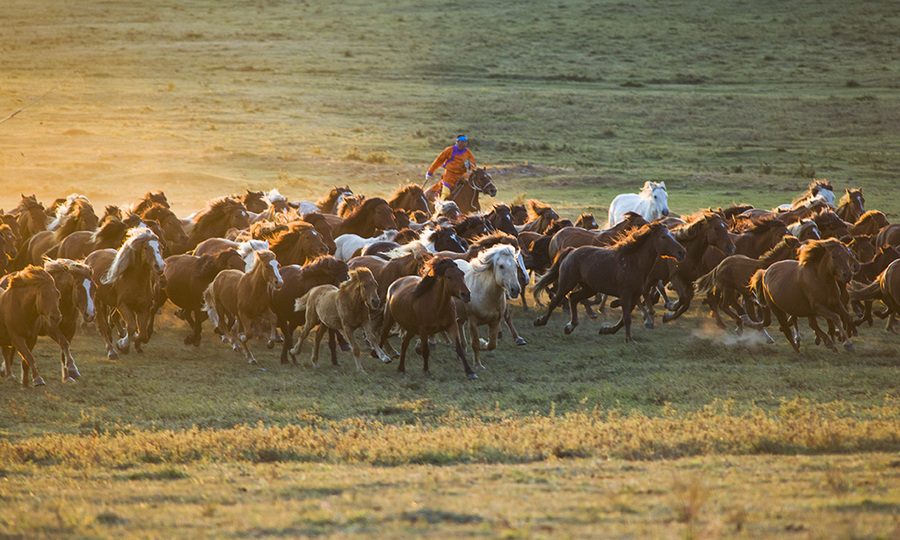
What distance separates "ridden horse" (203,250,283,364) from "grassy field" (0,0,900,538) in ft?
1.32

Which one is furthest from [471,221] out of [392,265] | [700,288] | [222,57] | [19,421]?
[222,57]

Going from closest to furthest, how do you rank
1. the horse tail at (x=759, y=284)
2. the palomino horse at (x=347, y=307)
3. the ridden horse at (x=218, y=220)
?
the palomino horse at (x=347, y=307)
the horse tail at (x=759, y=284)
the ridden horse at (x=218, y=220)

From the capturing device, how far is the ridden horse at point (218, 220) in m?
16.6

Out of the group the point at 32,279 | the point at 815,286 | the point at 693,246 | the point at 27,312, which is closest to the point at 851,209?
the point at 693,246

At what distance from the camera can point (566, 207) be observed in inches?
1021

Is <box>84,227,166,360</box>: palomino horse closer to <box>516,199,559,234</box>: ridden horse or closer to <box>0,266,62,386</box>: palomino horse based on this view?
<box>0,266,62,386</box>: palomino horse

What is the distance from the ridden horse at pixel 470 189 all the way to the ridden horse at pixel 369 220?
377 cm

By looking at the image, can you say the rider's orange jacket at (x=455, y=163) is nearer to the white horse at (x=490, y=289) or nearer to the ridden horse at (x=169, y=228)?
the ridden horse at (x=169, y=228)

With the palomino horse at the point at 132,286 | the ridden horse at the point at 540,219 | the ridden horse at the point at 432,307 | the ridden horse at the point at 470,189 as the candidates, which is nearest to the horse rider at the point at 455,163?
the ridden horse at the point at 470,189

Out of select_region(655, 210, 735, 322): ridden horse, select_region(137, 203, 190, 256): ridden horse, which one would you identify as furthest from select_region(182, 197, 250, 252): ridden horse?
select_region(655, 210, 735, 322): ridden horse

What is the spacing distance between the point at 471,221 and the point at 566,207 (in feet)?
35.2

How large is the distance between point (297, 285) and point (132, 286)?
213cm

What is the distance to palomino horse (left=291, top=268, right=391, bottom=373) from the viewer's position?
11547mm

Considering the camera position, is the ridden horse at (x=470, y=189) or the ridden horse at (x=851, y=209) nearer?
the ridden horse at (x=851, y=209)
